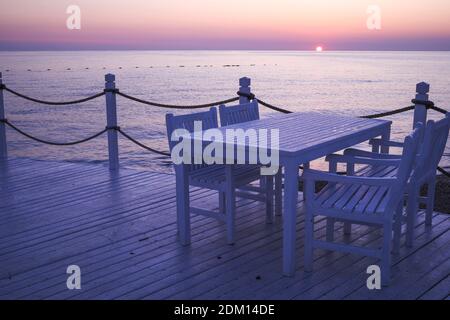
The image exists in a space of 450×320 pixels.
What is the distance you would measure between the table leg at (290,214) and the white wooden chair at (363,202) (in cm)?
10

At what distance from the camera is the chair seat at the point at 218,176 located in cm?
355

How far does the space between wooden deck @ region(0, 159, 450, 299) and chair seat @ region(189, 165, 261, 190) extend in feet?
1.37

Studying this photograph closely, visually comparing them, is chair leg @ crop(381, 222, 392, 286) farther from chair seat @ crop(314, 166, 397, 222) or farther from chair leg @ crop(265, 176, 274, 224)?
chair leg @ crop(265, 176, 274, 224)

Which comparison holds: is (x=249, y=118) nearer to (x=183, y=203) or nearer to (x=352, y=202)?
(x=183, y=203)

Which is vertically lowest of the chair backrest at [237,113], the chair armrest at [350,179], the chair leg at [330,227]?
the chair leg at [330,227]

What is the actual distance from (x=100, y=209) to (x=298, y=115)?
6.30 ft

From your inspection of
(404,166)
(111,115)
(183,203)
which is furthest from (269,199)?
(111,115)

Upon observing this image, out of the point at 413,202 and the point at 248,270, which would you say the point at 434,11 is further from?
the point at 248,270

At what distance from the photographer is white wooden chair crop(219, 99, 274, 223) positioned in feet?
13.2

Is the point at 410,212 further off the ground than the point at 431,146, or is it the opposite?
the point at 431,146

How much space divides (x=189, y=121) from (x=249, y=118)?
38.4 inches

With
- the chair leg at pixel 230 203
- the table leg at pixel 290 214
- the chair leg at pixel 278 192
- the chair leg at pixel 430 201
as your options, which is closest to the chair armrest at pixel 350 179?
the table leg at pixel 290 214

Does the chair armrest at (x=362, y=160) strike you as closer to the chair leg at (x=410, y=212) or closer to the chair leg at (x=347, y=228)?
the chair leg at (x=410, y=212)

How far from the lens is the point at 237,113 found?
14.6ft
